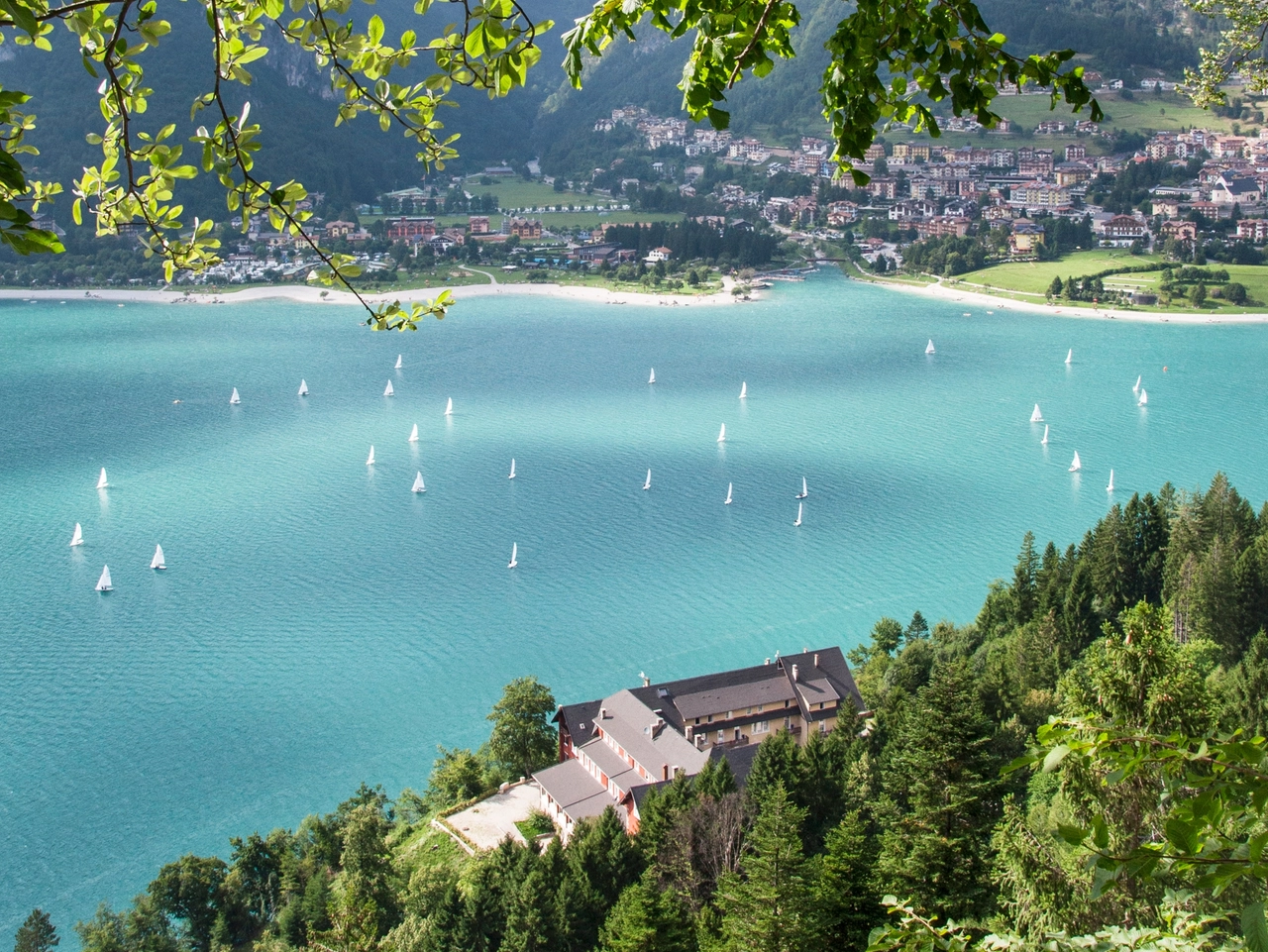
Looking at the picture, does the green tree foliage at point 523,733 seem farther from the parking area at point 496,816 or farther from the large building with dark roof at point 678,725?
the parking area at point 496,816

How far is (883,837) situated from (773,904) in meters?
1.16

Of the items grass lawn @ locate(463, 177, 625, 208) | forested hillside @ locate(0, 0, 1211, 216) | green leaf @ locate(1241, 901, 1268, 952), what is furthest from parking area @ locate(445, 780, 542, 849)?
grass lawn @ locate(463, 177, 625, 208)

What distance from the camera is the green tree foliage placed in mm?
12070

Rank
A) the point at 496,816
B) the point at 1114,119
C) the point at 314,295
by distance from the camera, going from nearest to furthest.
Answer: the point at 496,816 < the point at 314,295 < the point at 1114,119

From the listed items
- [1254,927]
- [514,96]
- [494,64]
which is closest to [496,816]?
[494,64]

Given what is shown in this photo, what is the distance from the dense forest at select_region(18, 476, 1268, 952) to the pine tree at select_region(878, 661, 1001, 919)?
2 centimetres

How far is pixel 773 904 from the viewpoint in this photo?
21.0 feet

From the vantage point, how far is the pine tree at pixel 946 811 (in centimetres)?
686

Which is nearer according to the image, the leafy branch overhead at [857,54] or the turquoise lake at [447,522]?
the leafy branch overhead at [857,54]

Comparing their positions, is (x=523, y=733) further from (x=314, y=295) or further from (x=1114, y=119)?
(x=1114, y=119)

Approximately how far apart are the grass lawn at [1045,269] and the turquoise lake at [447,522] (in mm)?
9211

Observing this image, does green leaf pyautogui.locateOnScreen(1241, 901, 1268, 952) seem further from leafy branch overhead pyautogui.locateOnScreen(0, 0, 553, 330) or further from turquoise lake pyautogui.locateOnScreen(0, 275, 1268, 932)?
turquoise lake pyautogui.locateOnScreen(0, 275, 1268, 932)

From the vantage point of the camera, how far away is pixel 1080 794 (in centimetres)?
557

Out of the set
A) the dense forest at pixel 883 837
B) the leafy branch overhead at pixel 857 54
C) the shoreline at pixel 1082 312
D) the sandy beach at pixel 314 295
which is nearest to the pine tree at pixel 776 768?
the dense forest at pixel 883 837
